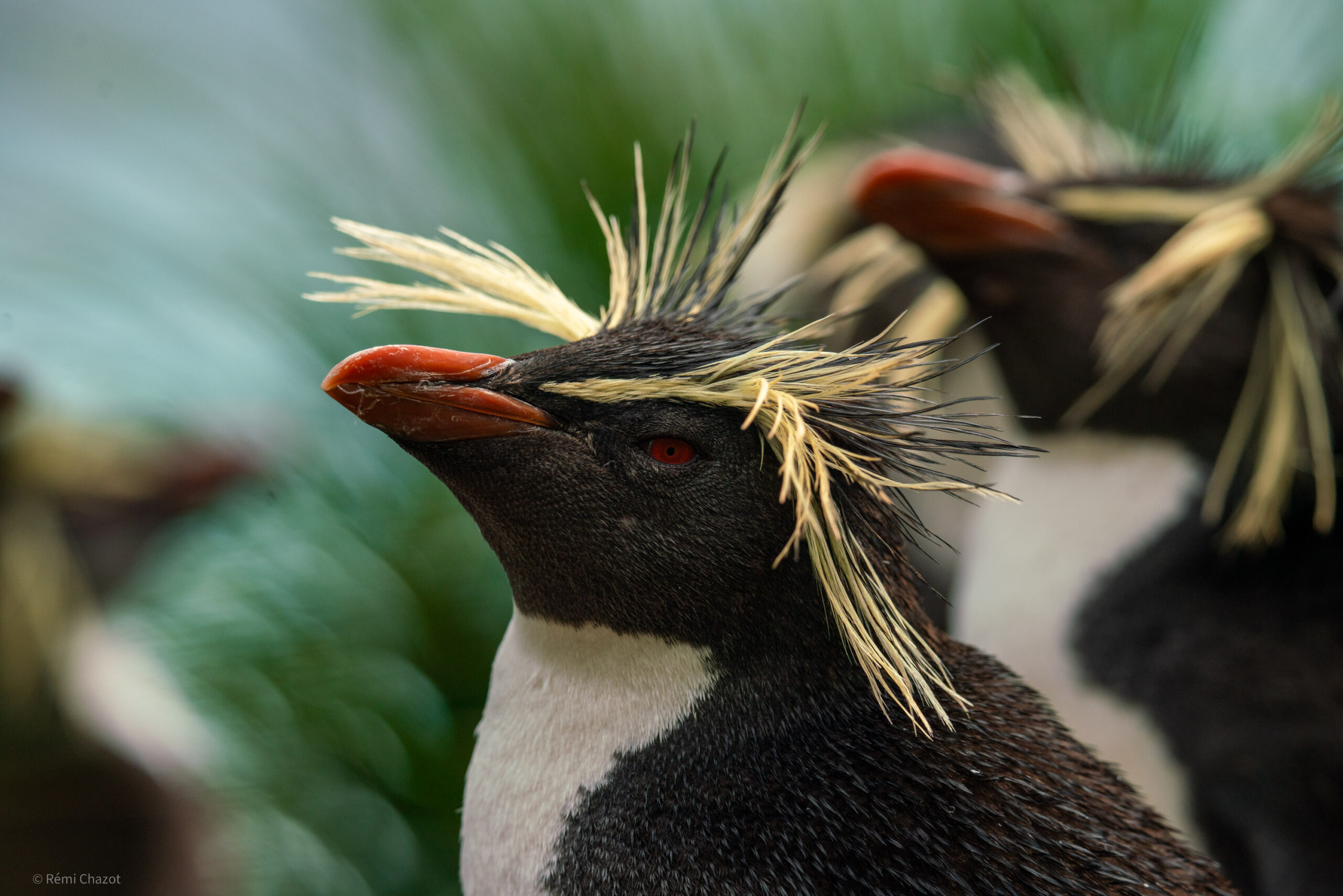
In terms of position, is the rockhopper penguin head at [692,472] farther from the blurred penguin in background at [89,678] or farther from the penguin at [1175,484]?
the blurred penguin in background at [89,678]

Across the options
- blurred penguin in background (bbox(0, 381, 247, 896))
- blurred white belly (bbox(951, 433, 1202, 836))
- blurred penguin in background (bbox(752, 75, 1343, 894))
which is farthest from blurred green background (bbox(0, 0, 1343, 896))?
blurred white belly (bbox(951, 433, 1202, 836))

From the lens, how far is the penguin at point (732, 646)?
59cm

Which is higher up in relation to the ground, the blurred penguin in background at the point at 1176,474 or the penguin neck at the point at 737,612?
the blurred penguin in background at the point at 1176,474

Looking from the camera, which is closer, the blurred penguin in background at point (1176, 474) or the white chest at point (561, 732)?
the white chest at point (561, 732)

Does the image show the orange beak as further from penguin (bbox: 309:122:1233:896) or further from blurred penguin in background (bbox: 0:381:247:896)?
blurred penguin in background (bbox: 0:381:247:896)

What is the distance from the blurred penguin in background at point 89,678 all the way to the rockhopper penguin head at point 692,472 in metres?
1.06

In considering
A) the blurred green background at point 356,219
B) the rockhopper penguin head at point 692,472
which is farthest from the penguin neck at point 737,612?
the blurred green background at point 356,219

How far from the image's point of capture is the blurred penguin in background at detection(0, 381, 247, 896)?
4.66 feet

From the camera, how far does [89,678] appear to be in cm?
149

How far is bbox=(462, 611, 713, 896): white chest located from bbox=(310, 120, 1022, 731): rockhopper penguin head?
0.02 metres

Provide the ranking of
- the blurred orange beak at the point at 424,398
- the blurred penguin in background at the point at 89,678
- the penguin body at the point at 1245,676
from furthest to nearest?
the blurred penguin in background at the point at 89,678
the penguin body at the point at 1245,676
the blurred orange beak at the point at 424,398

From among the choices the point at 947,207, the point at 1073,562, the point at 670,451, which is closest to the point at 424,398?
the point at 670,451

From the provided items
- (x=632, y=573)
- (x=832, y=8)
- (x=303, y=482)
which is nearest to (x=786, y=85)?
(x=832, y=8)

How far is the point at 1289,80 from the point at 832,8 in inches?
29.5
